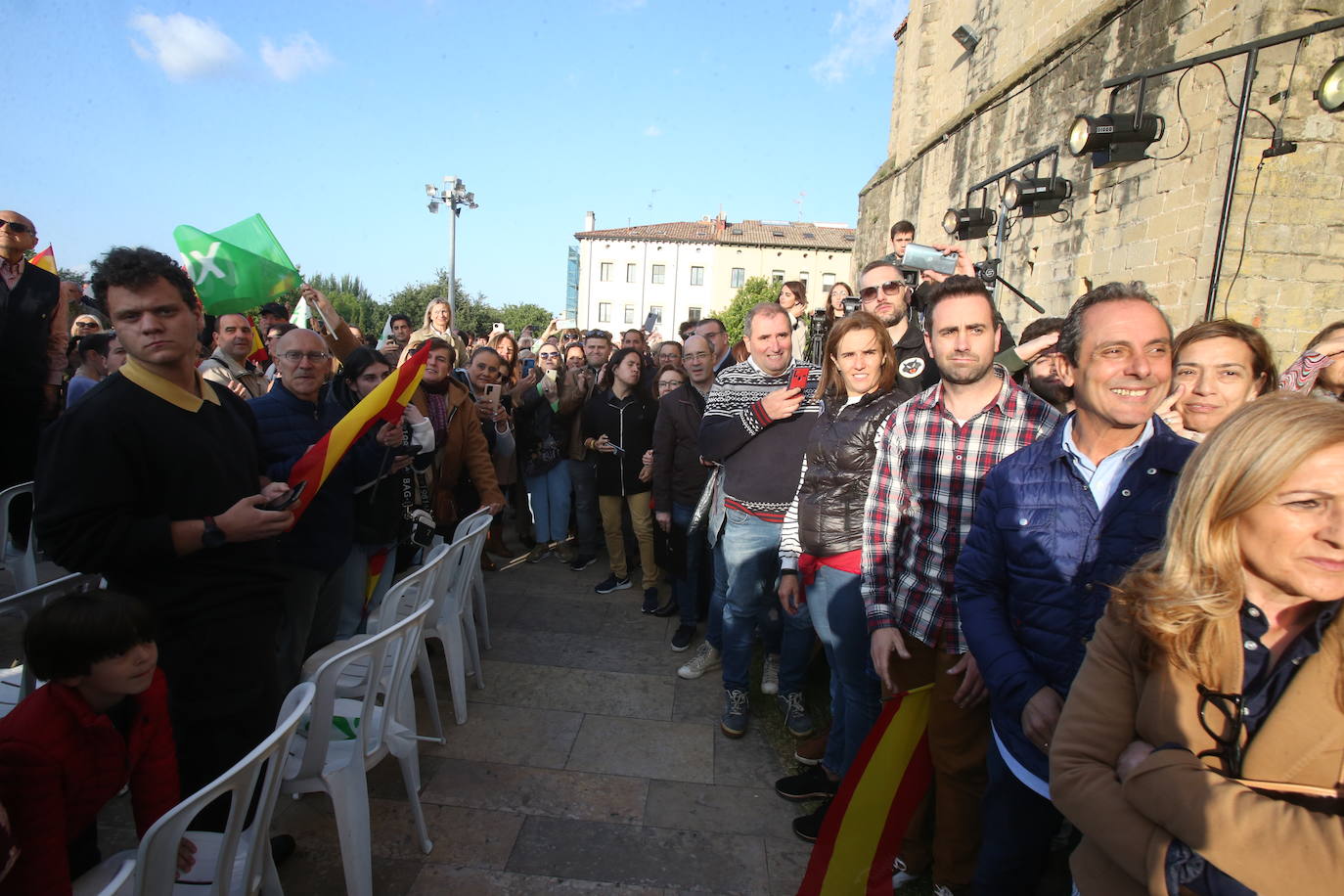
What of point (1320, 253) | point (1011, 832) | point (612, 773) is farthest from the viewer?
point (1320, 253)

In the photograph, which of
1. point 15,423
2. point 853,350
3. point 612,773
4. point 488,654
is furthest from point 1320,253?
point 15,423

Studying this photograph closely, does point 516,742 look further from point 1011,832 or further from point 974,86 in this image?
point 974,86

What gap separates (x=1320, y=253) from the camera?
562cm

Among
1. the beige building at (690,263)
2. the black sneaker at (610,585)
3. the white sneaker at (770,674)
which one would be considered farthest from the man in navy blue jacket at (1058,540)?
the beige building at (690,263)

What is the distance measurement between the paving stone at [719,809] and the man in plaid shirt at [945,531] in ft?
1.86

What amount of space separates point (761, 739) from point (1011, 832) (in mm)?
1663

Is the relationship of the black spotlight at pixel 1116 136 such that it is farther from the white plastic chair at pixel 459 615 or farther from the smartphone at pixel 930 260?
the white plastic chair at pixel 459 615

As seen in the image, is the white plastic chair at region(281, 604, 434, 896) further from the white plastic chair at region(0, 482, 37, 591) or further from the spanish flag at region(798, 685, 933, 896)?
the white plastic chair at region(0, 482, 37, 591)

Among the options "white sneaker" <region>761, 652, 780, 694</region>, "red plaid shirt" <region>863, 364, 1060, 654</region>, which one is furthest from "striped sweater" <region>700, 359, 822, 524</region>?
"white sneaker" <region>761, 652, 780, 694</region>

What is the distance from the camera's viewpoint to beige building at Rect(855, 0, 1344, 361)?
545 centimetres

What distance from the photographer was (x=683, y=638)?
438 centimetres

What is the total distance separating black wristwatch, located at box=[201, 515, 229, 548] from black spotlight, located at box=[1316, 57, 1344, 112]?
7155 millimetres

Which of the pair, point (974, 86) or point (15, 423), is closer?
point (15, 423)

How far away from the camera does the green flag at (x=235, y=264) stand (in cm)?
328
